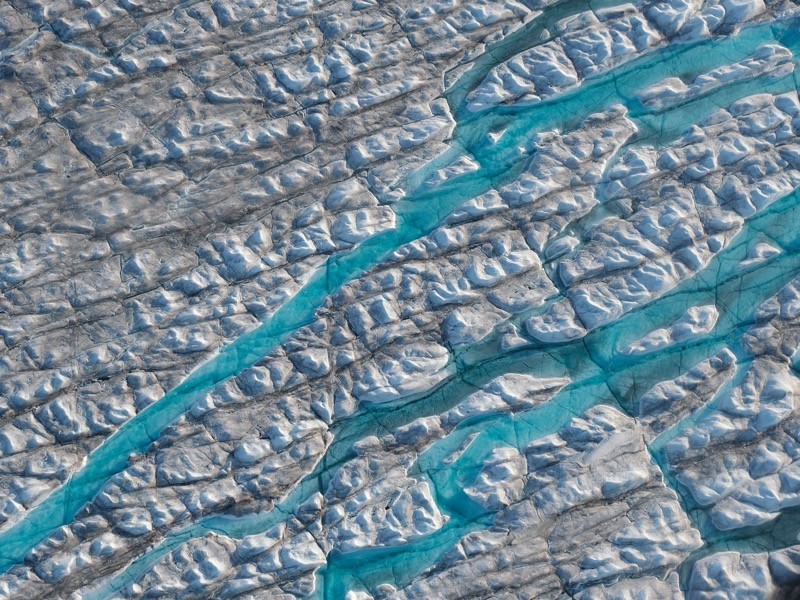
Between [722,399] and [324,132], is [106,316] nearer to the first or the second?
[324,132]

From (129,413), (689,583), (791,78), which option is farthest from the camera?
(791,78)

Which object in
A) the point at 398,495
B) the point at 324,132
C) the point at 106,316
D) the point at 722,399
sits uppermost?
the point at 324,132

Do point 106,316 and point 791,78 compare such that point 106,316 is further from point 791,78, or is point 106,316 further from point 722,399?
point 791,78

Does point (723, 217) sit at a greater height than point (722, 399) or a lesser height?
greater

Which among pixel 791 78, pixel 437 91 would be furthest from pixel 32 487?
pixel 791 78

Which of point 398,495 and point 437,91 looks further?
point 437,91

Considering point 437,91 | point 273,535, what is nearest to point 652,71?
point 437,91

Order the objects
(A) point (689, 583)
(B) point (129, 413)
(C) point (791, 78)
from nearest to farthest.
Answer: (A) point (689, 583)
(B) point (129, 413)
(C) point (791, 78)
